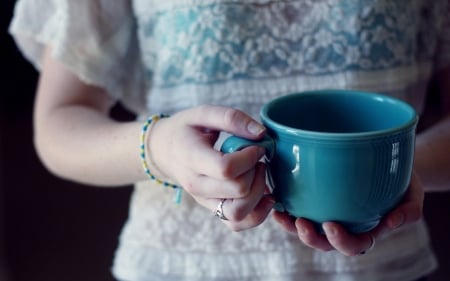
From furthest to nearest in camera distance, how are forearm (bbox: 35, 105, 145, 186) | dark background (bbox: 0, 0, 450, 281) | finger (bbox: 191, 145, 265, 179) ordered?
dark background (bbox: 0, 0, 450, 281)
forearm (bbox: 35, 105, 145, 186)
finger (bbox: 191, 145, 265, 179)

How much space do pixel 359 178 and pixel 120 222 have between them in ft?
2.75

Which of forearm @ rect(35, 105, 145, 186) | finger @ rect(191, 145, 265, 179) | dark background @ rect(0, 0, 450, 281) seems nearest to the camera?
finger @ rect(191, 145, 265, 179)

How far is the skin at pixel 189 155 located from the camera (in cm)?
43

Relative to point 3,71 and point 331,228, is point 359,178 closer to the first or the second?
point 331,228

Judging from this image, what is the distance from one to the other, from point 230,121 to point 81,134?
24 cm

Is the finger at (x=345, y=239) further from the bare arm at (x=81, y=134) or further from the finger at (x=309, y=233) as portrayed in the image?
the bare arm at (x=81, y=134)

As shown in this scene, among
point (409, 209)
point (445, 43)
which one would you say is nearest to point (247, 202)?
point (409, 209)

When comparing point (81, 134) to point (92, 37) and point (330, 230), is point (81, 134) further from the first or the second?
point (330, 230)

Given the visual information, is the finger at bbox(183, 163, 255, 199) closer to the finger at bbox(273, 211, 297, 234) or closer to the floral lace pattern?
the finger at bbox(273, 211, 297, 234)

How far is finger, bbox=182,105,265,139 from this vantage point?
1.40 feet

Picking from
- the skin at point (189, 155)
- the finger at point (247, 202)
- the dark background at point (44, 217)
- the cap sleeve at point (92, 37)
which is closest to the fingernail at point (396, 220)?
the skin at point (189, 155)

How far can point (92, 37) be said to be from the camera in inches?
25.9

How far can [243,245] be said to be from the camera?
606 mm

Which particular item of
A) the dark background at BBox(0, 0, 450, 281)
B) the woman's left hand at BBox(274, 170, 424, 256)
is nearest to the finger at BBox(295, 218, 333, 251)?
the woman's left hand at BBox(274, 170, 424, 256)
